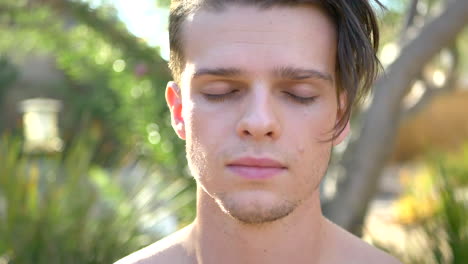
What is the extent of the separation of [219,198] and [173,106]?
36cm

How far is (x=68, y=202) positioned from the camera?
3641mm

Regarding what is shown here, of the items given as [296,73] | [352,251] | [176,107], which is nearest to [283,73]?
[296,73]

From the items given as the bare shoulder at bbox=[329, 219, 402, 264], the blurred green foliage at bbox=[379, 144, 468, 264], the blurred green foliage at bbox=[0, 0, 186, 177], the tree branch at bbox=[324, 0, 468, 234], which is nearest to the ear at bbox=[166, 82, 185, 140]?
the bare shoulder at bbox=[329, 219, 402, 264]

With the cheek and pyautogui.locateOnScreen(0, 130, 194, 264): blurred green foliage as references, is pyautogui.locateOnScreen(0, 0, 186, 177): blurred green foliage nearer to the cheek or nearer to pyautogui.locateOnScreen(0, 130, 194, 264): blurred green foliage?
pyautogui.locateOnScreen(0, 130, 194, 264): blurred green foliage

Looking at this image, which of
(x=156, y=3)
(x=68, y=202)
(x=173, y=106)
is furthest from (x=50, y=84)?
(x=173, y=106)

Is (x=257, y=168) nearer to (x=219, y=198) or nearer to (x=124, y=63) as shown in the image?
(x=219, y=198)

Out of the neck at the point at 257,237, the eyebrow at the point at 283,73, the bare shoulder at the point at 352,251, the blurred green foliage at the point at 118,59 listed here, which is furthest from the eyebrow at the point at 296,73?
the blurred green foliage at the point at 118,59

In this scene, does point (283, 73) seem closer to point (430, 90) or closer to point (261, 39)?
point (261, 39)

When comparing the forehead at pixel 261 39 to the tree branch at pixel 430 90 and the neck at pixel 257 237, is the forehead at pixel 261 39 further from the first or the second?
the tree branch at pixel 430 90

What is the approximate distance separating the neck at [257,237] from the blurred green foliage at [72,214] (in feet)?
5.40

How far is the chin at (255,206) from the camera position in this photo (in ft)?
5.67

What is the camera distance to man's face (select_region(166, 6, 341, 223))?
1731 millimetres

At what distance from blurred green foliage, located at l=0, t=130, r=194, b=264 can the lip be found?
1.94 meters

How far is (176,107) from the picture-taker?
2018mm
